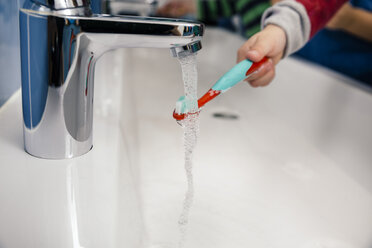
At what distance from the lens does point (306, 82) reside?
0.54m

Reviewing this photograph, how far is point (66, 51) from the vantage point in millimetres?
251

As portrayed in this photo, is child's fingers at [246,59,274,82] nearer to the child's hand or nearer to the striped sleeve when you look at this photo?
the child's hand

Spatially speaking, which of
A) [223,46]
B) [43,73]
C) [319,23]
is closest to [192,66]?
[43,73]

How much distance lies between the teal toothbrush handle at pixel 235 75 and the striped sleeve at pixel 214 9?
0.69 meters

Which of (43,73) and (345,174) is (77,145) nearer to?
(43,73)

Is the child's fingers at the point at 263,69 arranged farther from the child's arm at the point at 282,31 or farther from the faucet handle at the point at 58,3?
the faucet handle at the point at 58,3

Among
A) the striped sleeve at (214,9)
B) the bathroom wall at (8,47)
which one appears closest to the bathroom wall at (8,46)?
the bathroom wall at (8,47)

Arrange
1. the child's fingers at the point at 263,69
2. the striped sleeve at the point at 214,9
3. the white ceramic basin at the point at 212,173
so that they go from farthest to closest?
the striped sleeve at the point at 214,9, the child's fingers at the point at 263,69, the white ceramic basin at the point at 212,173

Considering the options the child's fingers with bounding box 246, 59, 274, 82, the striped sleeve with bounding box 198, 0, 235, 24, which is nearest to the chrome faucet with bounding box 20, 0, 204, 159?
the child's fingers with bounding box 246, 59, 274, 82

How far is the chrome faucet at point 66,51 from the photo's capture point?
0.24 meters

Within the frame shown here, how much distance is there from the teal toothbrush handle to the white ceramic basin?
10 cm

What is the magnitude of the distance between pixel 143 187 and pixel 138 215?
0.17ft

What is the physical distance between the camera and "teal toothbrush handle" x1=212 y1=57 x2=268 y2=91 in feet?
1.03

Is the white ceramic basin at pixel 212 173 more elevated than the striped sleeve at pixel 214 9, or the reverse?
the striped sleeve at pixel 214 9
